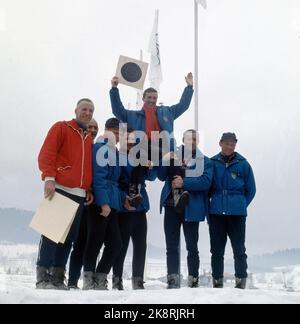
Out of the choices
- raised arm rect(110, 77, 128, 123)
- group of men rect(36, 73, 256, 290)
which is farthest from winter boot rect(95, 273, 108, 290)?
raised arm rect(110, 77, 128, 123)

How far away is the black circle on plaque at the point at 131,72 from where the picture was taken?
234 inches

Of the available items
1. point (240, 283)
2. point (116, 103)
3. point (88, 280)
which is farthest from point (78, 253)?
point (116, 103)

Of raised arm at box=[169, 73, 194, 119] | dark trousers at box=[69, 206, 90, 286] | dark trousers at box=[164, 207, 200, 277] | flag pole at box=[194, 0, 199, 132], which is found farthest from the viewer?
flag pole at box=[194, 0, 199, 132]

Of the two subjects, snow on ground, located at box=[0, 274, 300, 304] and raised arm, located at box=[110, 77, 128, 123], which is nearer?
snow on ground, located at box=[0, 274, 300, 304]

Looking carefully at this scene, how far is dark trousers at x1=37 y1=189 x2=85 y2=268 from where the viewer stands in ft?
14.3

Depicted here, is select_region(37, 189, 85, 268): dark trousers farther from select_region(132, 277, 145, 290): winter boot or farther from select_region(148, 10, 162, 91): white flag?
select_region(148, 10, 162, 91): white flag

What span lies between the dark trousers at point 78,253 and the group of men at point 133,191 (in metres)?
0.01

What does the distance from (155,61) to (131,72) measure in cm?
544

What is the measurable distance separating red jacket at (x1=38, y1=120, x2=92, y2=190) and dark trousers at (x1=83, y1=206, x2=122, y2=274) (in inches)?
14.4

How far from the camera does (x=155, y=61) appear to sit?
443 inches
